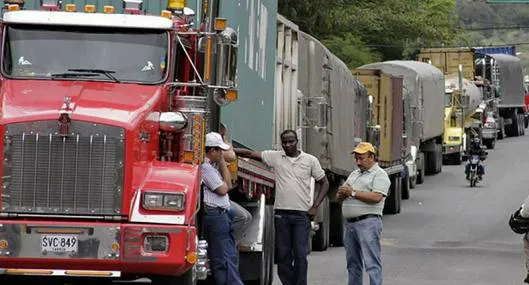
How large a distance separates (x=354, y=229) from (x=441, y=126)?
100ft

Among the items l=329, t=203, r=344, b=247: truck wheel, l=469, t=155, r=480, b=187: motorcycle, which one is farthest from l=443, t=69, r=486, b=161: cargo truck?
l=329, t=203, r=344, b=247: truck wheel

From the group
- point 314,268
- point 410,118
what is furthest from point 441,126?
point 314,268

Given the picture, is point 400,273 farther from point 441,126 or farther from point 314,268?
point 441,126

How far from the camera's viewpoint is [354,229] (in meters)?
14.6

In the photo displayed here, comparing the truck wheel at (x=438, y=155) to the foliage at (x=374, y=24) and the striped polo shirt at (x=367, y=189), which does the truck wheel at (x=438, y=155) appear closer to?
the foliage at (x=374, y=24)

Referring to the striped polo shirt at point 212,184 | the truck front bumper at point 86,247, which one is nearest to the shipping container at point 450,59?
the striped polo shirt at point 212,184

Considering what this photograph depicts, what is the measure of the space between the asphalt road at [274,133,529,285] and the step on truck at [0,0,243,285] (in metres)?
6.63

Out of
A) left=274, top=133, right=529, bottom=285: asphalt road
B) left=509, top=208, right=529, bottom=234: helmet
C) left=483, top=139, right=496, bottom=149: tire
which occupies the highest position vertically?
left=509, top=208, right=529, bottom=234: helmet

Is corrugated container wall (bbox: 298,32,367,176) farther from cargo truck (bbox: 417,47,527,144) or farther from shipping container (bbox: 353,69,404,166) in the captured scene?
cargo truck (bbox: 417,47,527,144)

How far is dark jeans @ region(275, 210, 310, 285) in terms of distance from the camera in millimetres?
15219

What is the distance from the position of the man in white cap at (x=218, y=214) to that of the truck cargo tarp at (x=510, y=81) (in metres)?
48.3

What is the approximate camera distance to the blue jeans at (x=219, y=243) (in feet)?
45.3

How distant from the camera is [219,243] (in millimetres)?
13844

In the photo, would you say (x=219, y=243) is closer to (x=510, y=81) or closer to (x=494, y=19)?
(x=510, y=81)
